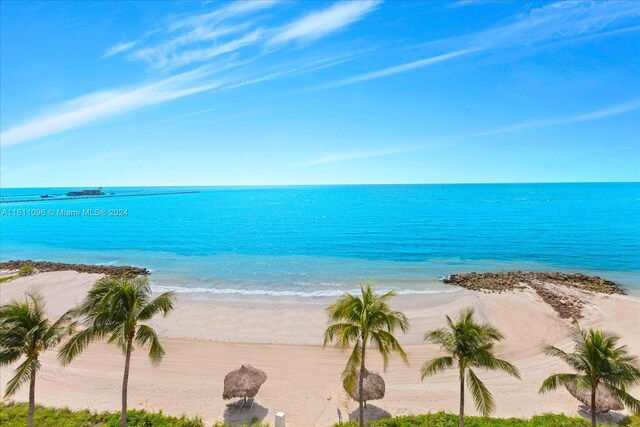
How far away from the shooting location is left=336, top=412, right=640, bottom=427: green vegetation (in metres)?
18.2

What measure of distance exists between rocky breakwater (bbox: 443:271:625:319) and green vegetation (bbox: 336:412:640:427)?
880 inches

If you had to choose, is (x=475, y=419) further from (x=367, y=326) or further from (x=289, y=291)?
(x=289, y=291)

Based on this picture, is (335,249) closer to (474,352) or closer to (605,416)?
(605,416)

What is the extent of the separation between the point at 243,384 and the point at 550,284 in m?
42.9

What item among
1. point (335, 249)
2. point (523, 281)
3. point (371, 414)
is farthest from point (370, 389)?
point (335, 249)

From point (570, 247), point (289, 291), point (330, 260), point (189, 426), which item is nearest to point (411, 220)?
point (570, 247)

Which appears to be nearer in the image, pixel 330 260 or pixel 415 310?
pixel 415 310

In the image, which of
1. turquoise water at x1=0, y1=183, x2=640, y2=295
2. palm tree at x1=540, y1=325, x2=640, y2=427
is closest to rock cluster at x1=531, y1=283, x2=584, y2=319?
turquoise water at x1=0, y1=183, x2=640, y2=295

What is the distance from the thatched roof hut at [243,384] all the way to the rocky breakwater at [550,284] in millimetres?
33409

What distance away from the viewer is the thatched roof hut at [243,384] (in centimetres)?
2103

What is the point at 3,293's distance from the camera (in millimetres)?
43531

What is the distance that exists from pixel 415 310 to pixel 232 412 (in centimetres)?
2317

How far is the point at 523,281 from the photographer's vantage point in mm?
47469

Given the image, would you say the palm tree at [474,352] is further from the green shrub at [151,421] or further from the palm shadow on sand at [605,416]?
the green shrub at [151,421]
